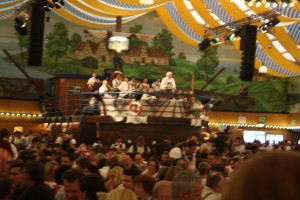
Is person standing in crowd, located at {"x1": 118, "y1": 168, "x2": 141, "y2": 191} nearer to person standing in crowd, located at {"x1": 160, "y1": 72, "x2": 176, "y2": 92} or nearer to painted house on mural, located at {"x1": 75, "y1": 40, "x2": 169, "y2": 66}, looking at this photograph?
person standing in crowd, located at {"x1": 160, "y1": 72, "x2": 176, "y2": 92}

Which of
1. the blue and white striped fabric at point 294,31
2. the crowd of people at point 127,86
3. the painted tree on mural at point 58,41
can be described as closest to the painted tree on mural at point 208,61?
the painted tree on mural at point 58,41

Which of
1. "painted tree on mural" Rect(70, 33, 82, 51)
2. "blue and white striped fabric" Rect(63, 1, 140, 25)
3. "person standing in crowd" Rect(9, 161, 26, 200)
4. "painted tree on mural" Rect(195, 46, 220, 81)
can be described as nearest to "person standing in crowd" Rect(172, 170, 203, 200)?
"person standing in crowd" Rect(9, 161, 26, 200)

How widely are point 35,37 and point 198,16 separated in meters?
11.4

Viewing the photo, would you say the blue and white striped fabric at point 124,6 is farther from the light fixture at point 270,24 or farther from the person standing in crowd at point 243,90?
the person standing in crowd at point 243,90

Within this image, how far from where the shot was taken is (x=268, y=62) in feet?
98.9

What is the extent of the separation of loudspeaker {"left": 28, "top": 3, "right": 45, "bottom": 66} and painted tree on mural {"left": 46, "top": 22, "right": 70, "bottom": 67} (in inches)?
497

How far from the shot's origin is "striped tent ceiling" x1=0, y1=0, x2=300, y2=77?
2359cm

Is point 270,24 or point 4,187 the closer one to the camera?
point 4,187

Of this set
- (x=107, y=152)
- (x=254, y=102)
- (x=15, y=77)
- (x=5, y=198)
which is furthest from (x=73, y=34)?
(x=5, y=198)

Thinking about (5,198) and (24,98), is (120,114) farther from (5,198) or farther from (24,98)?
(5,198)

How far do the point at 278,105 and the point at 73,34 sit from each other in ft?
38.5

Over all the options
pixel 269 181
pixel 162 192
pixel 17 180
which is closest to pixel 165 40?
pixel 17 180

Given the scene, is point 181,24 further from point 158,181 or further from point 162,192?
point 162,192

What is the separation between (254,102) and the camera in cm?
3319
